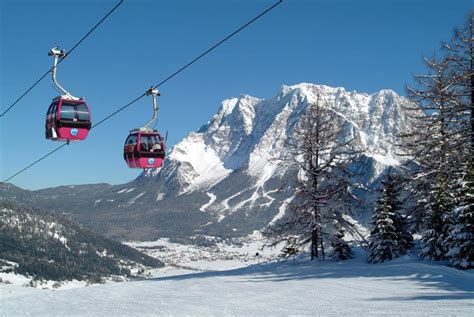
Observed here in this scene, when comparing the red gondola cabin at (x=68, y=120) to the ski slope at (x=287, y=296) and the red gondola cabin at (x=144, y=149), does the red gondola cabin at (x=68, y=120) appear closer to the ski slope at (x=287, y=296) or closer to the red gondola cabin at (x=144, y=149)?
the red gondola cabin at (x=144, y=149)

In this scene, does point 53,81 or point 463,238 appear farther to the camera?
point 463,238

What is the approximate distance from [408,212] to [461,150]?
19.1 feet

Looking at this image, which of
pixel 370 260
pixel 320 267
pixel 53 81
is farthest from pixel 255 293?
pixel 370 260

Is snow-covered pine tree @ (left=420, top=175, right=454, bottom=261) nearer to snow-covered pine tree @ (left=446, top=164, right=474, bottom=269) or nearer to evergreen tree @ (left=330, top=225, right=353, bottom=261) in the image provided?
snow-covered pine tree @ (left=446, top=164, right=474, bottom=269)

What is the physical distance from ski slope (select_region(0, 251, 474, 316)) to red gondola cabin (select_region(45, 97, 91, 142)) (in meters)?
5.98

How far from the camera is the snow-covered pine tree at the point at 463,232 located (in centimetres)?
2269

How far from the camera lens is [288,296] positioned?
16.8 metres

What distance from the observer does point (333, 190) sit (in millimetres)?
28281

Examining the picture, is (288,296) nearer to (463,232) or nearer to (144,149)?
(144,149)

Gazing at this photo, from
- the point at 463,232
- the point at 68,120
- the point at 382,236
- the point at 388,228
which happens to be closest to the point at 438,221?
the point at 388,228

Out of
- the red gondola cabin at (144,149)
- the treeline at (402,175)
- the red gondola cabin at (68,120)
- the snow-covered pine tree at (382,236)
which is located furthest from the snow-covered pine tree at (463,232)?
the red gondola cabin at (68,120)

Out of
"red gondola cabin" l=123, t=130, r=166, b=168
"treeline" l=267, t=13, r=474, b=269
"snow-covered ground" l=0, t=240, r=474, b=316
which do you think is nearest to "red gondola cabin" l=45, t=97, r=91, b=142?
"red gondola cabin" l=123, t=130, r=166, b=168

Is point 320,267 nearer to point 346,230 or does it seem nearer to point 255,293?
point 346,230

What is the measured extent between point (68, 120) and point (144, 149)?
373 centimetres
